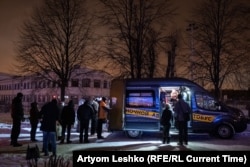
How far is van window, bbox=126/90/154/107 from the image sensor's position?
18203mm

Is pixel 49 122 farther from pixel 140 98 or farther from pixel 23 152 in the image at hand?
pixel 140 98

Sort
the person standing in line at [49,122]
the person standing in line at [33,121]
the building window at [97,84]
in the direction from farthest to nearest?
the building window at [97,84] < the person standing in line at [33,121] < the person standing in line at [49,122]

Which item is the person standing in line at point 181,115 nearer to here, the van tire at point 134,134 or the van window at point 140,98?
the van window at point 140,98

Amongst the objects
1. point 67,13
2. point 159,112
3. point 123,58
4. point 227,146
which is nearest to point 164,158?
point 227,146

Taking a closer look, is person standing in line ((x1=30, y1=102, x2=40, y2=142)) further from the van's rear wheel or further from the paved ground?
the van's rear wheel

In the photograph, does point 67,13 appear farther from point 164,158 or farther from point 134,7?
point 164,158

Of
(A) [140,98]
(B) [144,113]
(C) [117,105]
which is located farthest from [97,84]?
(B) [144,113]

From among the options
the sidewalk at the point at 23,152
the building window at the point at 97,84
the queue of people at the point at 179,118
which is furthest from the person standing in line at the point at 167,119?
the building window at the point at 97,84

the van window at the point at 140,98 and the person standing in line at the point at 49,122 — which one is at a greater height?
the van window at the point at 140,98

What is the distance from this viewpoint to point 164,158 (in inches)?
340

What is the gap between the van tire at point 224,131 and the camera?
18.2m

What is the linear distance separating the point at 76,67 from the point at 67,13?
3714mm

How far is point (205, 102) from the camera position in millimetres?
18328

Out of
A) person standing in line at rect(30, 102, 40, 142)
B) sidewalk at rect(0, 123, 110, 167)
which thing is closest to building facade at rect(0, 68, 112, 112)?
person standing in line at rect(30, 102, 40, 142)
